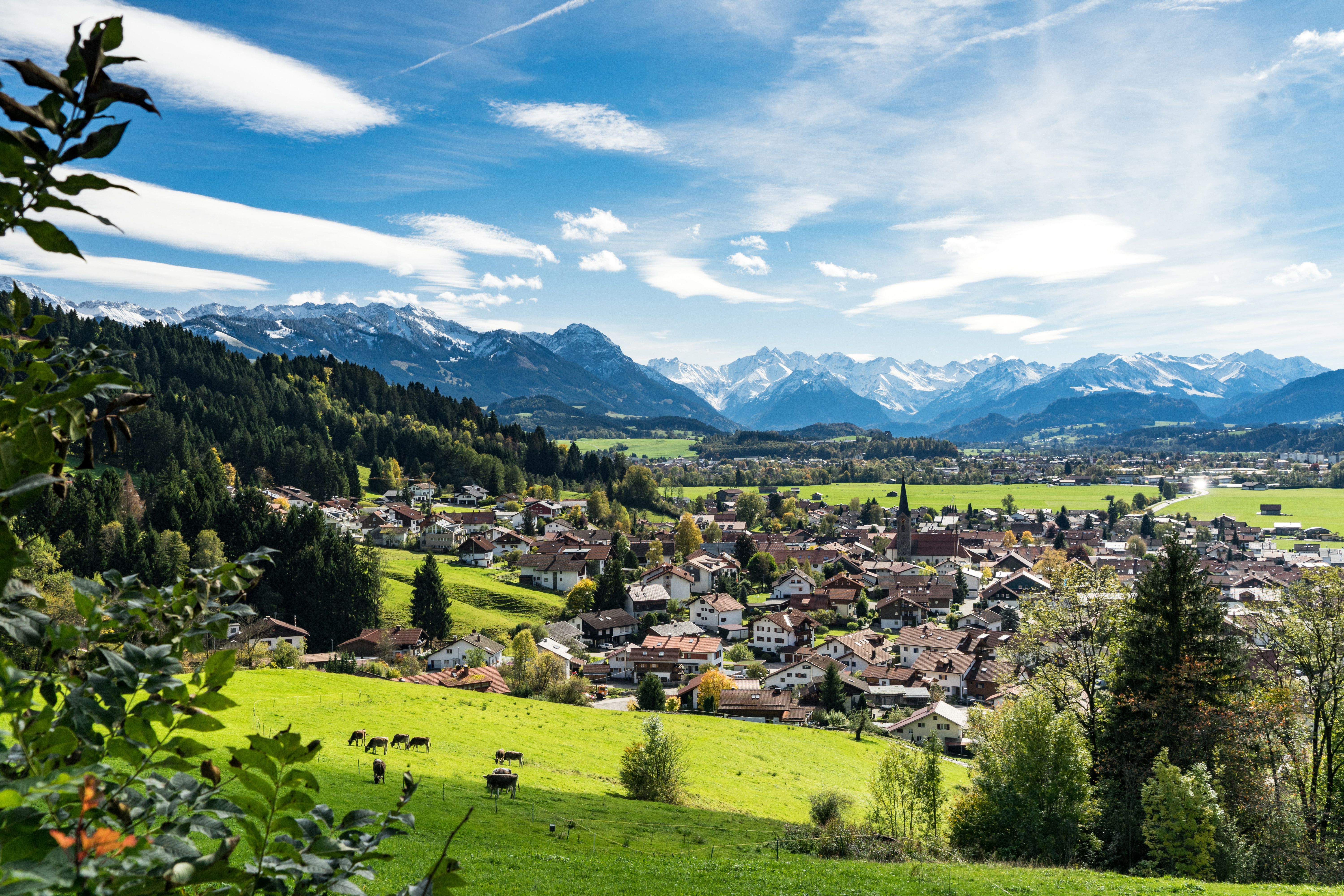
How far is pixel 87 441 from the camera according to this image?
6.52 feet

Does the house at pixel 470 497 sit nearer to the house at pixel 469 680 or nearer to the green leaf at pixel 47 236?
the house at pixel 469 680

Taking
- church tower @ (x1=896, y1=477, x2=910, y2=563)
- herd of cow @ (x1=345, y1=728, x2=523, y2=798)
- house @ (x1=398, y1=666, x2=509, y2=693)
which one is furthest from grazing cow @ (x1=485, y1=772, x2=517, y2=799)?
church tower @ (x1=896, y1=477, x2=910, y2=563)

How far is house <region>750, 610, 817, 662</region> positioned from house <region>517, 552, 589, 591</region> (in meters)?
23.5

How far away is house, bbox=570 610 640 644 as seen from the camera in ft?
268

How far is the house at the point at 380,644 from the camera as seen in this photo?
211ft

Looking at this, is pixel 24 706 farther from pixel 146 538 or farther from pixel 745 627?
pixel 745 627

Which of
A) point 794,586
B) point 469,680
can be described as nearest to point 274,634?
point 469,680

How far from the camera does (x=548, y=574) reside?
95.1 metres

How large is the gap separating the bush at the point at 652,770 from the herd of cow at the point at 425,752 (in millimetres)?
5095

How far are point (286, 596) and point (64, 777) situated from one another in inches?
3063

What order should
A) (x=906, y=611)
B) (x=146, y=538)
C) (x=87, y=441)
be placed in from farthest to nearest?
1. (x=906, y=611)
2. (x=146, y=538)
3. (x=87, y=441)

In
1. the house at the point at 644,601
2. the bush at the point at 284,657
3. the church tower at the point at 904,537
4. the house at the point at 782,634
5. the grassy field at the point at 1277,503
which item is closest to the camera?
the bush at the point at 284,657

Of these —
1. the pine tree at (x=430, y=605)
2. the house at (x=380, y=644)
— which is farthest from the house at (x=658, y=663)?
the house at (x=380, y=644)

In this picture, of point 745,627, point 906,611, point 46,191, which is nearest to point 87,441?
point 46,191
